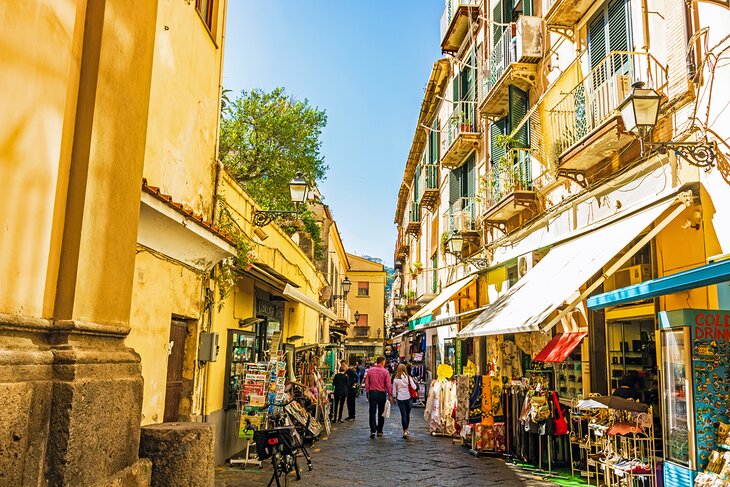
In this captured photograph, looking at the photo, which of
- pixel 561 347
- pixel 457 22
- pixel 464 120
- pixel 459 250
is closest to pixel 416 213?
pixel 457 22

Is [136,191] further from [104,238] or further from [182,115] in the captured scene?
[182,115]

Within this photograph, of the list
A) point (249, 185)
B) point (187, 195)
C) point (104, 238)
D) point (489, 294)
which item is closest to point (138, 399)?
point (104, 238)

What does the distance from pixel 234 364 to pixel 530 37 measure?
8483 mm

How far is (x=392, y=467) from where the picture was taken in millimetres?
9570

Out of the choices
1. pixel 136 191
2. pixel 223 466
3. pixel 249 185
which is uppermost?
pixel 249 185

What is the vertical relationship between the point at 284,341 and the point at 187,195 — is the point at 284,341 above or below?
below

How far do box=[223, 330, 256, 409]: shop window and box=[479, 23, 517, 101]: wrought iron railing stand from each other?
7815mm

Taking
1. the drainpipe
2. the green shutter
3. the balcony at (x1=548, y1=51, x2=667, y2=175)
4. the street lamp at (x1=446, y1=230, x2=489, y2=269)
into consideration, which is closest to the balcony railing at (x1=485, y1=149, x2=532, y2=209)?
the green shutter

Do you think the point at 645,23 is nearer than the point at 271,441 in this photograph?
No

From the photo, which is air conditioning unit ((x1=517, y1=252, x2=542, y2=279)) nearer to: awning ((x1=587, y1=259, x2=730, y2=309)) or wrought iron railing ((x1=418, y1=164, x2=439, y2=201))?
awning ((x1=587, y1=259, x2=730, y2=309))

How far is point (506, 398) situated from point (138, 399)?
823cm

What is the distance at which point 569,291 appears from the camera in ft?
26.8

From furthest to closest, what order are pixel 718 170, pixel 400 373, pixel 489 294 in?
pixel 489 294, pixel 400 373, pixel 718 170

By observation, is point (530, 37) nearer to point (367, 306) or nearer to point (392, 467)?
point (392, 467)
